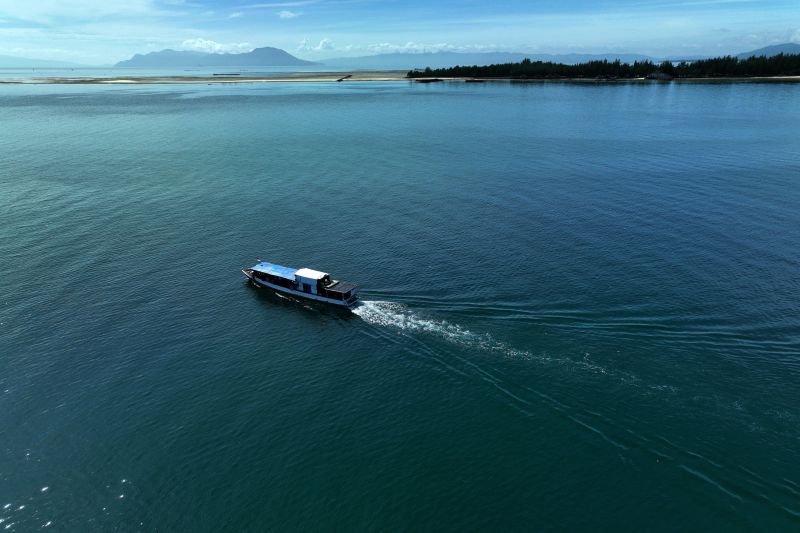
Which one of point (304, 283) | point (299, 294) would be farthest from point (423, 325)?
point (299, 294)

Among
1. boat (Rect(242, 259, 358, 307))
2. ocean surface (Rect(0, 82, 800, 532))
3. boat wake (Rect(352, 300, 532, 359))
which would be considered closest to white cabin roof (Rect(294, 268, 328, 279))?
boat (Rect(242, 259, 358, 307))

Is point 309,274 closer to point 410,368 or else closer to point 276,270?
point 276,270

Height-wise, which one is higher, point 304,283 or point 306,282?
point 306,282

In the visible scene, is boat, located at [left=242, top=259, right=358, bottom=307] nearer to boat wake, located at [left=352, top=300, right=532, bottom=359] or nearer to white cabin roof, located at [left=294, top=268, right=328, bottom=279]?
white cabin roof, located at [left=294, top=268, right=328, bottom=279]

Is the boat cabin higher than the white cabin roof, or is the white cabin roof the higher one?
the white cabin roof

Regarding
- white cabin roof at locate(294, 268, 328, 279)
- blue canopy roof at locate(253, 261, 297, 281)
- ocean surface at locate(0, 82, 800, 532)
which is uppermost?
white cabin roof at locate(294, 268, 328, 279)
